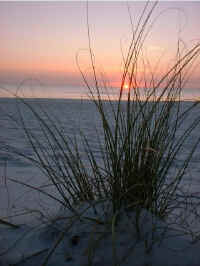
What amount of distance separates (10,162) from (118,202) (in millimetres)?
1694

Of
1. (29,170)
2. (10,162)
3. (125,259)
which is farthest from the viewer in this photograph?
(10,162)

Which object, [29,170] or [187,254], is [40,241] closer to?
[187,254]

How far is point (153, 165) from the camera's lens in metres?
0.99

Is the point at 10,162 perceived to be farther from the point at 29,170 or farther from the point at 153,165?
the point at 153,165

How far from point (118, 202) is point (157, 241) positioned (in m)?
0.16

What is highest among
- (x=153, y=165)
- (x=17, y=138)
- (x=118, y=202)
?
(x=153, y=165)

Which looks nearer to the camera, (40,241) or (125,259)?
(125,259)

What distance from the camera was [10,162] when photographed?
2.44 meters

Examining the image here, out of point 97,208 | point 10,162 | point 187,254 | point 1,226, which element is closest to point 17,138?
point 10,162

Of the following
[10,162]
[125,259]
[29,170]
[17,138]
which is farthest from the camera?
[17,138]

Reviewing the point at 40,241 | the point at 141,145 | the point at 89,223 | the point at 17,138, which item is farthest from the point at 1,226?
the point at 17,138

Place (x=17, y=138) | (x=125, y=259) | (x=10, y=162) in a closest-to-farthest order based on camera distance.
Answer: (x=125, y=259)
(x=10, y=162)
(x=17, y=138)

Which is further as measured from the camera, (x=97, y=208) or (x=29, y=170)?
(x=29, y=170)

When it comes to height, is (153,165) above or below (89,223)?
above
